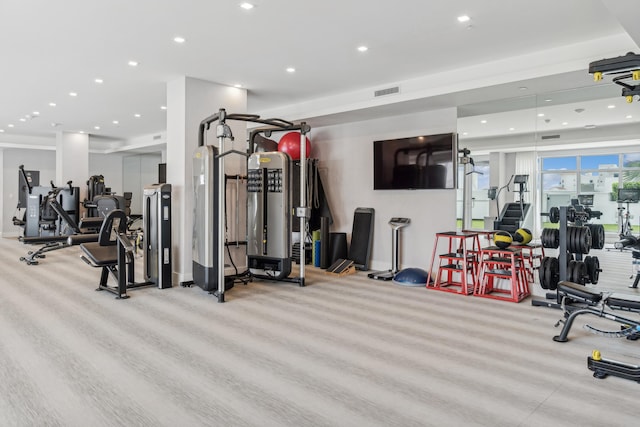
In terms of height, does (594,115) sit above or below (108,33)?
below

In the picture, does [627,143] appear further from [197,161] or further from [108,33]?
[108,33]

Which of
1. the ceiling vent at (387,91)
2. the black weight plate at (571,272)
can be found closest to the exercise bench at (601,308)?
the black weight plate at (571,272)

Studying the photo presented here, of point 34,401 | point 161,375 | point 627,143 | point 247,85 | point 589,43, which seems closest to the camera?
point 34,401

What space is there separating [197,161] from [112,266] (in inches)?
66.3

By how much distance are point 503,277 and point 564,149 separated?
198 cm

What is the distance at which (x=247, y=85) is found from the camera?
654cm

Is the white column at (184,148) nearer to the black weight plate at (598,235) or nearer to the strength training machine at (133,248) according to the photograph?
the strength training machine at (133,248)

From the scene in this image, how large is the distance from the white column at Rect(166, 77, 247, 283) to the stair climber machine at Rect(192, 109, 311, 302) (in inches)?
12.8

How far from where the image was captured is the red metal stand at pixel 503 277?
5232 millimetres

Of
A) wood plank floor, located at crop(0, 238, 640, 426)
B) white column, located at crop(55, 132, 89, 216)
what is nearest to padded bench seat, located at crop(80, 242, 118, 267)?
wood plank floor, located at crop(0, 238, 640, 426)

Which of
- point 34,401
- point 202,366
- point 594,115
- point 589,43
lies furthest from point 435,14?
point 34,401

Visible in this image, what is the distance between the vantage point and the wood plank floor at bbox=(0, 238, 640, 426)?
250 cm

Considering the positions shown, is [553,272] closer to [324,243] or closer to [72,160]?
[324,243]

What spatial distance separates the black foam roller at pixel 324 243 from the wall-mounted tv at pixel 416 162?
1.09 meters
